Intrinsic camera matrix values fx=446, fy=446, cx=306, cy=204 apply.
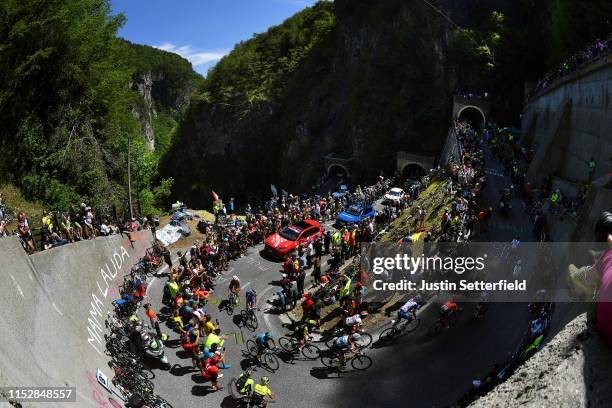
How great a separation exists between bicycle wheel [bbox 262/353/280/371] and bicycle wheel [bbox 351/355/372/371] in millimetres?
2523

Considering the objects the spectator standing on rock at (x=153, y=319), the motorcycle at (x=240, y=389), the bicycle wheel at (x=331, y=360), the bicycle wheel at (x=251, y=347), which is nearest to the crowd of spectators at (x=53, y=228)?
the spectator standing on rock at (x=153, y=319)

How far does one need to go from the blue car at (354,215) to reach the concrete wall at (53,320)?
1490 cm

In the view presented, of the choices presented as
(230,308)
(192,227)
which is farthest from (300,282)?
(192,227)

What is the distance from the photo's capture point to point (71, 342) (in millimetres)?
12078

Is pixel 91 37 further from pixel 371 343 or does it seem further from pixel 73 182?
pixel 371 343

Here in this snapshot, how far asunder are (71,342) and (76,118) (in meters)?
19.4

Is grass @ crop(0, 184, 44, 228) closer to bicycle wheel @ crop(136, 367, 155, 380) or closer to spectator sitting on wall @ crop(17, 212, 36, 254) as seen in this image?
spectator sitting on wall @ crop(17, 212, 36, 254)

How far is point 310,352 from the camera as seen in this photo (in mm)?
15453

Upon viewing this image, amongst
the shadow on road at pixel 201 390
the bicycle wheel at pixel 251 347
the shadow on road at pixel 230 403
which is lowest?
the shadow on road at pixel 230 403

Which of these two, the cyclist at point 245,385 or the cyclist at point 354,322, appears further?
the cyclist at point 354,322

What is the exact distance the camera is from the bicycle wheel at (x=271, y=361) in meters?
14.8

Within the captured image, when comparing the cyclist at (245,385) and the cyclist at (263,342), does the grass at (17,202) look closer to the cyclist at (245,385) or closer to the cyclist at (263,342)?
the cyclist at (263,342)

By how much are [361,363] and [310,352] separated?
1.88 m

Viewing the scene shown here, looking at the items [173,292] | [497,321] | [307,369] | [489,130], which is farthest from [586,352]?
[489,130]
